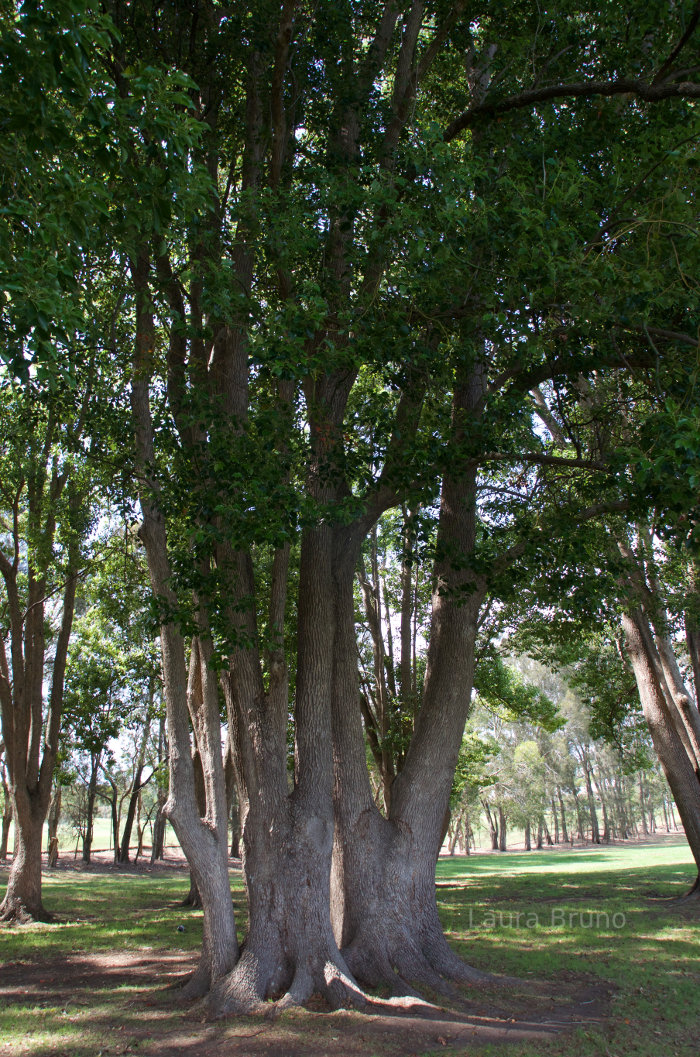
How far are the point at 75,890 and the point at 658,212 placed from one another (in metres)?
19.4

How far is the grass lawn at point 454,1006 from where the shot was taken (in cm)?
545

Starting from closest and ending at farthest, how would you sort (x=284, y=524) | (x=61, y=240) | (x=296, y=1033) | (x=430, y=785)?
(x=61, y=240) → (x=296, y=1033) → (x=284, y=524) → (x=430, y=785)

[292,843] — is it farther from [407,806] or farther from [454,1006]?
[454,1006]

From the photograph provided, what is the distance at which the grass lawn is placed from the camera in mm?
5453

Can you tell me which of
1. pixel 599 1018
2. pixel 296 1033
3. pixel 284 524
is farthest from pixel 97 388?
pixel 599 1018

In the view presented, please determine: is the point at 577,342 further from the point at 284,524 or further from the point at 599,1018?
the point at 599,1018

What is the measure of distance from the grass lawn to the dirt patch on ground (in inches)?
0.6

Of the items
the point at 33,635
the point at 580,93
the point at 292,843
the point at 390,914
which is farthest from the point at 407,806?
the point at 33,635

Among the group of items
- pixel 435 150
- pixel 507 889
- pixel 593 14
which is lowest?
pixel 507 889

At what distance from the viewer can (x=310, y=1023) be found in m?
5.66

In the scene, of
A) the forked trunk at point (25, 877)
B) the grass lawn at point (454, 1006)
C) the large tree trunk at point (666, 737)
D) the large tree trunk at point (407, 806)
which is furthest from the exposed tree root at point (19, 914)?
the large tree trunk at point (666, 737)

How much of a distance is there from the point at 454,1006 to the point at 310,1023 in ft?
4.70

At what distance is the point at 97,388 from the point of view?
7.38 m

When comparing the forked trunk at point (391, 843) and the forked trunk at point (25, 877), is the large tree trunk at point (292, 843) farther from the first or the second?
the forked trunk at point (25, 877)
